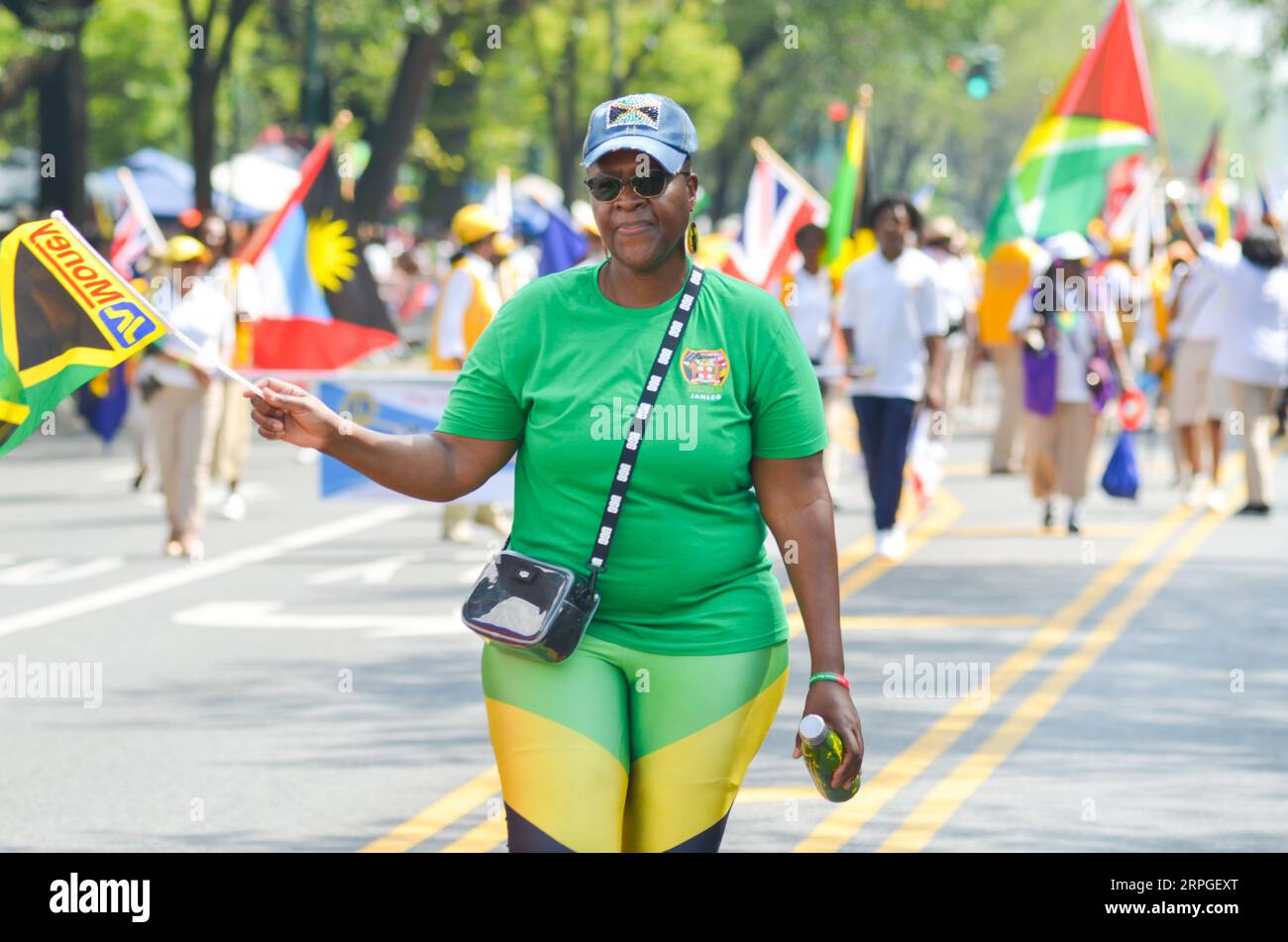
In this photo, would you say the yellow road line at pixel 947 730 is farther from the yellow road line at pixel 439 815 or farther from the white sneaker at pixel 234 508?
the white sneaker at pixel 234 508

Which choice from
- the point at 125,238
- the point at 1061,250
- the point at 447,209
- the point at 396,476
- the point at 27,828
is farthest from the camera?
the point at 447,209

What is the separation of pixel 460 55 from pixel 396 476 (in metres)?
29.2

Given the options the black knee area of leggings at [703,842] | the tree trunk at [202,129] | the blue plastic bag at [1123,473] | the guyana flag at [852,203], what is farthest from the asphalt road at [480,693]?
the tree trunk at [202,129]

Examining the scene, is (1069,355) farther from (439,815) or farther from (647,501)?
(647,501)

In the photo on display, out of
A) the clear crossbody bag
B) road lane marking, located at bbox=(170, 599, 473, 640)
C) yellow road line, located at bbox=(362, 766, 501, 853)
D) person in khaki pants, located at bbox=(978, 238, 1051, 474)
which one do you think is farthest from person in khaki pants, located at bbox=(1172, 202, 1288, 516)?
the clear crossbody bag

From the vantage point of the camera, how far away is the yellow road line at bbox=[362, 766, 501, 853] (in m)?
6.89

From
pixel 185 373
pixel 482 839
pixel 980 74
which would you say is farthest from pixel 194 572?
pixel 980 74

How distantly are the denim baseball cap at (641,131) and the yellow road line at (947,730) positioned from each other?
9.92 feet

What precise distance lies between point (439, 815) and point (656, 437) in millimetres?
3331

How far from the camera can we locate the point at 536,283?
14.5 ft

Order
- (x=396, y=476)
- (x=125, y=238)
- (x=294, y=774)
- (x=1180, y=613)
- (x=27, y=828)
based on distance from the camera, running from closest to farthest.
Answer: (x=396, y=476) → (x=27, y=828) → (x=294, y=774) → (x=1180, y=613) → (x=125, y=238)

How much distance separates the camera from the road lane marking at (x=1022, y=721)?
283 inches

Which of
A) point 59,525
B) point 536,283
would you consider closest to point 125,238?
point 59,525

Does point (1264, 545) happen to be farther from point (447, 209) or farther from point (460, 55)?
point (447, 209)
